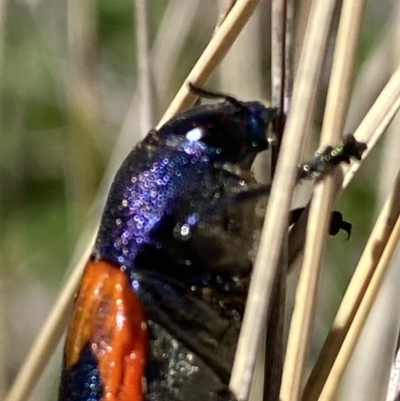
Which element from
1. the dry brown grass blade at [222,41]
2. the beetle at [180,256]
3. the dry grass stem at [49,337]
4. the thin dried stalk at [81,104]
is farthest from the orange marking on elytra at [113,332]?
the thin dried stalk at [81,104]

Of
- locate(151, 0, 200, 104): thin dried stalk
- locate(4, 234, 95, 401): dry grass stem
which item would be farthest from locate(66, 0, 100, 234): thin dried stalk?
locate(4, 234, 95, 401): dry grass stem

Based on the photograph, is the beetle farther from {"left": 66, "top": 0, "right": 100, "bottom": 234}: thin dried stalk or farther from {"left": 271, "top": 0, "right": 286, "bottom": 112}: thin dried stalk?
{"left": 66, "top": 0, "right": 100, "bottom": 234}: thin dried stalk

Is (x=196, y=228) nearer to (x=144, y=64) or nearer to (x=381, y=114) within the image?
(x=381, y=114)

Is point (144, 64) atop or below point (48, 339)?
atop

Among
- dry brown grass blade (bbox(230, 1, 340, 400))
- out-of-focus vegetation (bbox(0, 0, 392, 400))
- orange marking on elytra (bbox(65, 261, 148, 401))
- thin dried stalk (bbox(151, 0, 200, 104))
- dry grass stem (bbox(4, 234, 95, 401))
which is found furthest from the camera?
out-of-focus vegetation (bbox(0, 0, 392, 400))

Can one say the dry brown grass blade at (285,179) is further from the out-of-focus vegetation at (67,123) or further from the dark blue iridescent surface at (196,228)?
the out-of-focus vegetation at (67,123)

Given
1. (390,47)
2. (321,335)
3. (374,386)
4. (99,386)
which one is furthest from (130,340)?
(321,335)

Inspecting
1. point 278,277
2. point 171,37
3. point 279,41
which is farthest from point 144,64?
point 278,277
